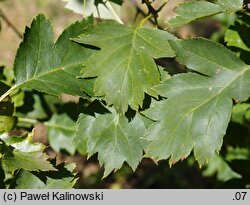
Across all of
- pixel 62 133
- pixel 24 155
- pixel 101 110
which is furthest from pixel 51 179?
pixel 62 133

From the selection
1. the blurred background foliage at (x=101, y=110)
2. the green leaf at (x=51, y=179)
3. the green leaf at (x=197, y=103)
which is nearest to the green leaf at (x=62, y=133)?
the blurred background foliage at (x=101, y=110)

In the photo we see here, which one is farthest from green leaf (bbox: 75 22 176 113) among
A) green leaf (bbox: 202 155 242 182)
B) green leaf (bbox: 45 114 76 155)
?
green leaf (bbox: 202 155 242 182)

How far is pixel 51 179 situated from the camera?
142 cm

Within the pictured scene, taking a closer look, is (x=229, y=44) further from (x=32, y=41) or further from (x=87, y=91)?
(x=32, y=41)

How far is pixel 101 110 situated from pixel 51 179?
0.87 feet

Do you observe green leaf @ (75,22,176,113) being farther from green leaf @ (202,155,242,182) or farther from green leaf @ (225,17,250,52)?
green leaf @ (202,155,242,182)

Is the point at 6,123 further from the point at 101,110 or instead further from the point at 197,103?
the point at 197,103

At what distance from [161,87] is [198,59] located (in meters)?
0.15

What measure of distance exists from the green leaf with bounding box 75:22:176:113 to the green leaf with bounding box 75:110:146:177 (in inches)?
→ 3.7

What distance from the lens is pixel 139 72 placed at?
1.28m

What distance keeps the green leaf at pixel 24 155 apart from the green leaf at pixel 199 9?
1.66 feet

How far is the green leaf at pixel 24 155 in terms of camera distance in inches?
50.0

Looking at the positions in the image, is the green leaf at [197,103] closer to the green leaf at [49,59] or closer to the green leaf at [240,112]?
the green leaf at [49,59]

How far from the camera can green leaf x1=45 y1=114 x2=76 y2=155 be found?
2.01 metres
